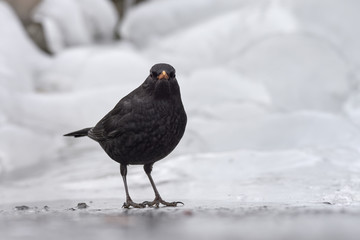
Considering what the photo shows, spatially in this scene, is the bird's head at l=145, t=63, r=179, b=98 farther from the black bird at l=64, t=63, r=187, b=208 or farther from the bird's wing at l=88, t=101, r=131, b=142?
the bird's wing at l=88, t=101, r=131, b=142

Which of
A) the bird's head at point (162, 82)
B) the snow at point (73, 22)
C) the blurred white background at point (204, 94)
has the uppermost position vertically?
the snow at point (73, 22)

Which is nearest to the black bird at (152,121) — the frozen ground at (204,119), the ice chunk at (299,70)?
the frozen ground at (204,119)

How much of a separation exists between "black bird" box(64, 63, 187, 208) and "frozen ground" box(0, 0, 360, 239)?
0.40 meters

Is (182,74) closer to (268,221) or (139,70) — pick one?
(139,70)

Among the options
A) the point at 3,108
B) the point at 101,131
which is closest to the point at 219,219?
the point at 101,131

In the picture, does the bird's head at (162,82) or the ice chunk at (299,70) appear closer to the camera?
the bird's head at (162,82)

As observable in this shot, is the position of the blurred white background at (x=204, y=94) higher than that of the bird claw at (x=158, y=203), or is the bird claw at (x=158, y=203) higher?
the blurred white background at (x=204, y=94)

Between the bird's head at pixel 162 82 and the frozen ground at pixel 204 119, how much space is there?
28.8 inches

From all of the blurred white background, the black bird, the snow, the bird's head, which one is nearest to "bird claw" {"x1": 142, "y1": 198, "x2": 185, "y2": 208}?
the black bird

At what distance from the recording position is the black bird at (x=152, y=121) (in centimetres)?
466

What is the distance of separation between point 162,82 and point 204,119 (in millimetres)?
3979

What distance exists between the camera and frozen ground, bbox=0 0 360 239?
12.3 ft

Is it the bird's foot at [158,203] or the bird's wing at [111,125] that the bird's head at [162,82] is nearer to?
the bird's wing at [111,125]

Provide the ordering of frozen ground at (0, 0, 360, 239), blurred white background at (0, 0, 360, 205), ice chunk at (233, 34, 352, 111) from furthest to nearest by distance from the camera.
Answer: ice chunk at (233, 34, 352, 111)
blurred white background at (0, 0, 360, 205)
frozen ground at (0, 0, 360, 239)
